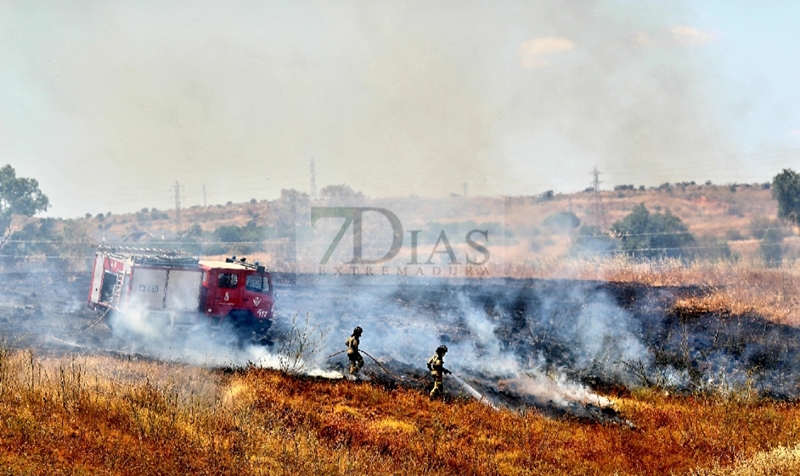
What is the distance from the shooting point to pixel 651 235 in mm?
43188

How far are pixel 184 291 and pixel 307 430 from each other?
8557mm

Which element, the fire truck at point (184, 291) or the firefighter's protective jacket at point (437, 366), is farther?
the fire truck at point (184, 291)

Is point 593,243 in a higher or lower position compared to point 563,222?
lower

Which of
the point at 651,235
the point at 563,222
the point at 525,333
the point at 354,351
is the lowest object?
the point at 525,333

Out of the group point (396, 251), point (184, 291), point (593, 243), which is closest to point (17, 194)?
point (396, 251)

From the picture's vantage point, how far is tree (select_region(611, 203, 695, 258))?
3853 cm

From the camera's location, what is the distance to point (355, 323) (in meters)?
22.8

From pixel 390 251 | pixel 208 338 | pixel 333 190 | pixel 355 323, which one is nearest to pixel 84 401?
pixel 208 338

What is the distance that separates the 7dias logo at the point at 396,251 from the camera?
3646cm

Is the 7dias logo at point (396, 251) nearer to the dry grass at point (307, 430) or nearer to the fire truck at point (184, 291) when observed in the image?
the fire truck at point (184, 291)

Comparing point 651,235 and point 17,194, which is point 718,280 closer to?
point 651,235

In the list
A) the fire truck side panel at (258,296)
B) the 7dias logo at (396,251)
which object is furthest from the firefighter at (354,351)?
the 7dias logo at (396,251)

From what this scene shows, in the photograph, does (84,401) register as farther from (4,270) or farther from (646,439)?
(4,270)

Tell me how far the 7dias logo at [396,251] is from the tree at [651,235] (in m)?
9.45
